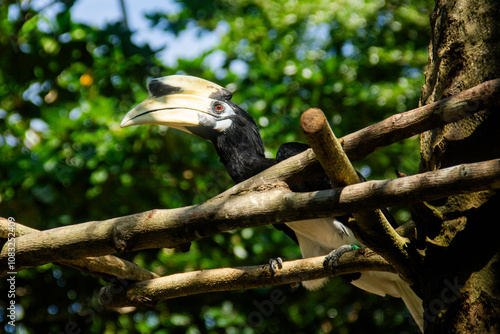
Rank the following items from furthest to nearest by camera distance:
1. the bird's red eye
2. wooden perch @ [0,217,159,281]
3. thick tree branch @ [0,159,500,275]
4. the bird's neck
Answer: the bird's red eye < the bird's neck < wooden perch @ [0,217,159,281] < thick tree branch @ [0,159,500,275]

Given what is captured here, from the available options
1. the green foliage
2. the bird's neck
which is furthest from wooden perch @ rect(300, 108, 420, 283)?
the green foliage

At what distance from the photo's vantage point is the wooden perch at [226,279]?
237cm

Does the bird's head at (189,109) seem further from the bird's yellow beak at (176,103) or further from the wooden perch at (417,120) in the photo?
the wooden perch at (417,120)

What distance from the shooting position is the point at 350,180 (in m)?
1.76

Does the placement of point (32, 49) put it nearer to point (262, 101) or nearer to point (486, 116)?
point (262, 101)

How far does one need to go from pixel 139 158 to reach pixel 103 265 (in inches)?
85.7

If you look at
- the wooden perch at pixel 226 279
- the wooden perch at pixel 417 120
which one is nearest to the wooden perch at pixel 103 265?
the wooden perch at pixel 226 279

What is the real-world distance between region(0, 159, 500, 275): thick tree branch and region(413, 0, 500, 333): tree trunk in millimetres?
321

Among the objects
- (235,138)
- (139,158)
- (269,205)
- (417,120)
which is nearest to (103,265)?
(269,205)

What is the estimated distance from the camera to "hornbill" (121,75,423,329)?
3141 millimetres

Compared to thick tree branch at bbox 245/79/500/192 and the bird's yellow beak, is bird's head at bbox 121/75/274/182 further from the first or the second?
thick tree branch at bbox 245/79/500/192

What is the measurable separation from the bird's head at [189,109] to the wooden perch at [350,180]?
64.2 inches

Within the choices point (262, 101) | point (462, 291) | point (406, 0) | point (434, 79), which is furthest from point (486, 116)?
point (406, 0)

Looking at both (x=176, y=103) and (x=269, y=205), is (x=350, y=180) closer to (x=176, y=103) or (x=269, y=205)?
(x=269, y=205)
